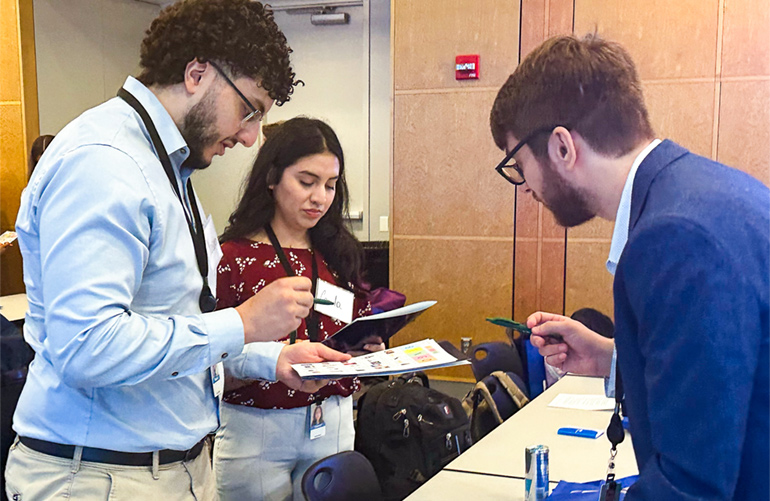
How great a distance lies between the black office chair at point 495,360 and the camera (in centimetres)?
340

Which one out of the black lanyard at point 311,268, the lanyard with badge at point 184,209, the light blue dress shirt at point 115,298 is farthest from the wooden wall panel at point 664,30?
the light blue dress shirt at point 115,298

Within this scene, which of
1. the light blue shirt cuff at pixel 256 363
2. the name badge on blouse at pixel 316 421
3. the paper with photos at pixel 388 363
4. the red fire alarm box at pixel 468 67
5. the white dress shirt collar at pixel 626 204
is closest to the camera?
the white dress shirt collar at pixel 626 204

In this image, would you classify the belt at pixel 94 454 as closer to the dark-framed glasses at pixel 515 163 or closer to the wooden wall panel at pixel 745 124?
the dark-framed glasses at pixel 515 163

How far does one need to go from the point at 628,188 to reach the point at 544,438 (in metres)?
1.26

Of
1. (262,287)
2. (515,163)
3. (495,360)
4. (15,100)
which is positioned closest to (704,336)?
(515,163)

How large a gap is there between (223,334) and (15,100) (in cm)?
565

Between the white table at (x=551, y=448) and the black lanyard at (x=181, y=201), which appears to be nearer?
the black lanyard at (x=181, y=201)

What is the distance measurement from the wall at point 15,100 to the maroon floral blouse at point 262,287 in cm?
Answer: 459

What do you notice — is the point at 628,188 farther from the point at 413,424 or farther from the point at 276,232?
the point at 413,424

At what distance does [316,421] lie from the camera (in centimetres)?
209

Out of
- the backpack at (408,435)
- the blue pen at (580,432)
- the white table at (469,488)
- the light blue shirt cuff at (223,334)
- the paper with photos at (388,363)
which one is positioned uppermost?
the light blue shirt cuff at (223,334)

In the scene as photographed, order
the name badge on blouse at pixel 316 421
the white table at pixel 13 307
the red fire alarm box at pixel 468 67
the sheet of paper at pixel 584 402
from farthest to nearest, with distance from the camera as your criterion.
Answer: the red fire alarm box at pixel 468 67
the white table at pixel 13 307
the sheet of paper at pixel 584 402
the name badge on blouse at pixel 316 421

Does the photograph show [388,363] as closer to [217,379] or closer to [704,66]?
[217,379]

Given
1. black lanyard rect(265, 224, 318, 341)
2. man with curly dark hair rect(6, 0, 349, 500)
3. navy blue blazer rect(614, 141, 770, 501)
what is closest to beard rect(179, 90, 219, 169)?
man with curly dark hair rect(6, 0, 349, 500)
